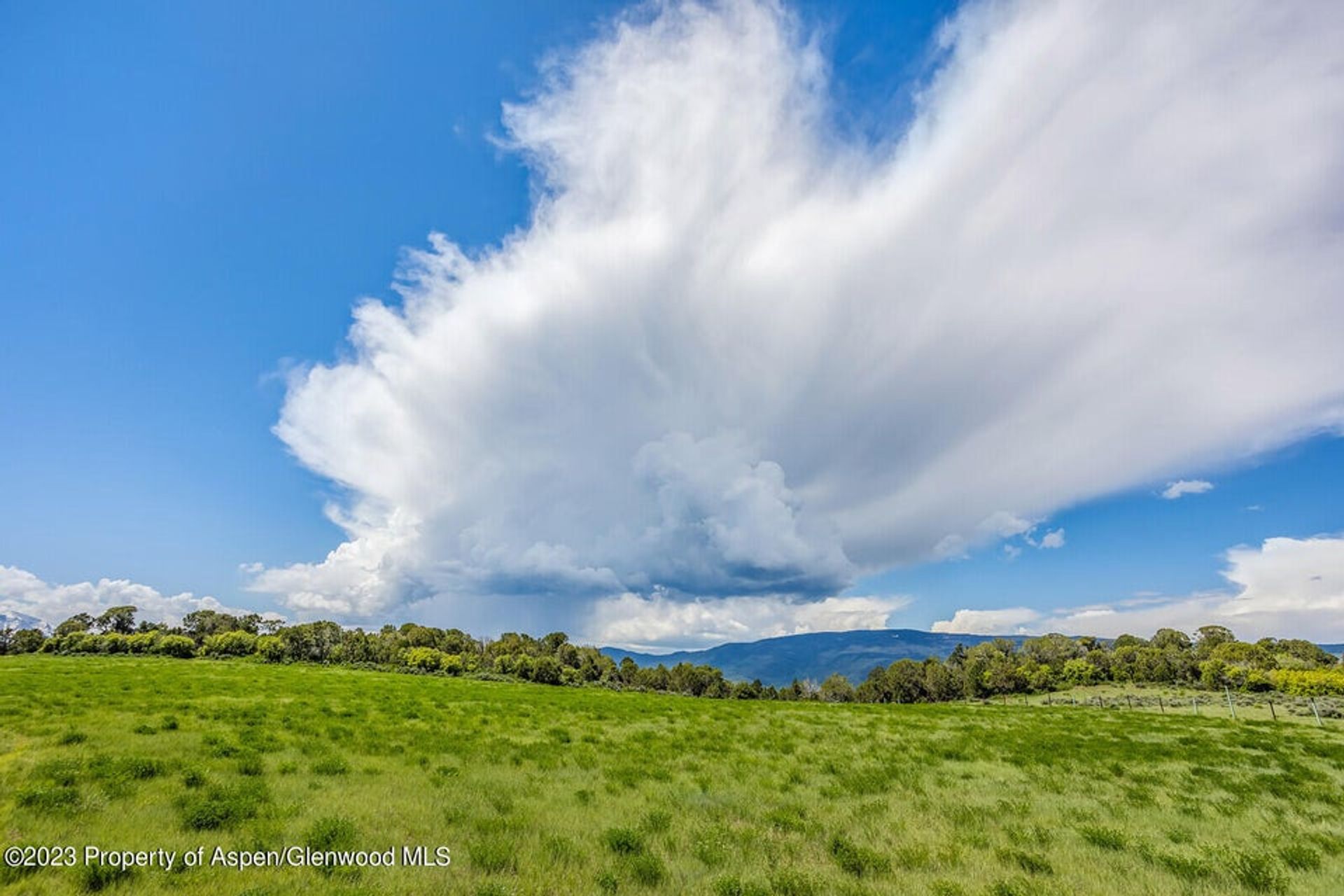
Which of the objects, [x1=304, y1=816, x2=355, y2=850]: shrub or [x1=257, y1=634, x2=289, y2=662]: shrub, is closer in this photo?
[x1=304, y1=816, x2=355, y2=850]: shrub

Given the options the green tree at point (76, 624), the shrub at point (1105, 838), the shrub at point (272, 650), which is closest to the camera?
the shrub at point (1105, 838)

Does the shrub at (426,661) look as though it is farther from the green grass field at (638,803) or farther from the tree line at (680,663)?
the green grass field at (638,803)

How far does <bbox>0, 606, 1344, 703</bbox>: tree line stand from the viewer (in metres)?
93.3

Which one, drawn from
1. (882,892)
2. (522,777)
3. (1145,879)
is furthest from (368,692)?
(1145,879)

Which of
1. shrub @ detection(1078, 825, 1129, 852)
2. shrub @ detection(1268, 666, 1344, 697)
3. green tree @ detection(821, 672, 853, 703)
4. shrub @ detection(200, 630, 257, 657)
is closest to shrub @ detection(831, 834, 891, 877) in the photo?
shrub @ detection(1078, 825, 1129, 852)

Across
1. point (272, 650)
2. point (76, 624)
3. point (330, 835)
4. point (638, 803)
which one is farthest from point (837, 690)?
point (76, 624)

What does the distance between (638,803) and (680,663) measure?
132 metres

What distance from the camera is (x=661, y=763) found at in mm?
17406

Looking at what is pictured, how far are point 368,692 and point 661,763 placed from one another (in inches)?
951

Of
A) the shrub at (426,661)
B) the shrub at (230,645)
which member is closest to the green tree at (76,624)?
the shrub at (230,645)

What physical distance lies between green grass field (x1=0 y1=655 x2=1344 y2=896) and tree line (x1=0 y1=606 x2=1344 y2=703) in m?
Answer: 70.5

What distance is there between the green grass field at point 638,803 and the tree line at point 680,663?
231ft

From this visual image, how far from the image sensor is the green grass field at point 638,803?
8.89 metres

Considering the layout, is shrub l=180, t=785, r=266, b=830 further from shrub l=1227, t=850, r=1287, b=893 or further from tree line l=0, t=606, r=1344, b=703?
tree line l=0, t=606, r=1344, b=703
